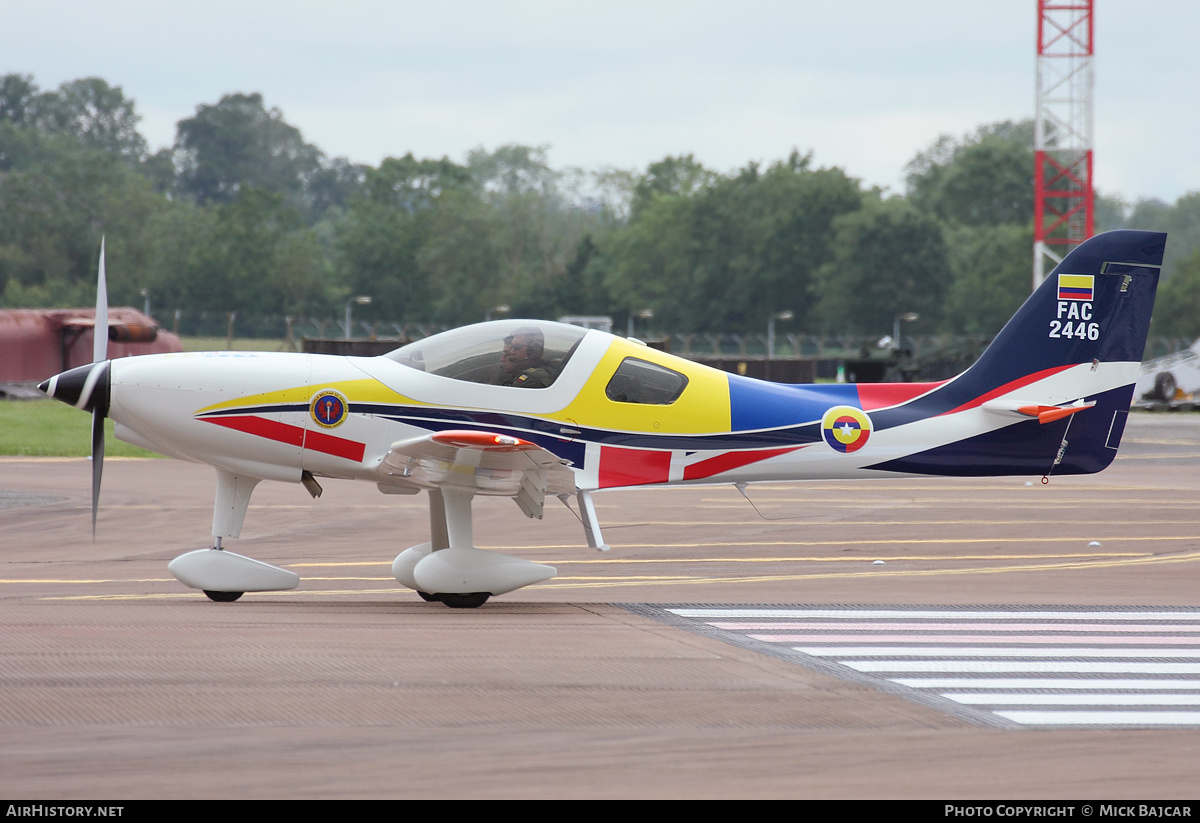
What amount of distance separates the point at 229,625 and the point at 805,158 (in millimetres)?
103083

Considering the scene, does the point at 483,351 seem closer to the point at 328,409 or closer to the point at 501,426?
the point at 501,426

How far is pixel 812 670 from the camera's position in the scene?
24.4 ft

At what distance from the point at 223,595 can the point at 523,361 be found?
2984 millimetres

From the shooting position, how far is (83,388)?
918 cm

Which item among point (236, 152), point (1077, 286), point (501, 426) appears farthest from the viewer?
point (236, 152)

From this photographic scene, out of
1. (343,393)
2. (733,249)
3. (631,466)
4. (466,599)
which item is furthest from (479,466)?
(733,249)

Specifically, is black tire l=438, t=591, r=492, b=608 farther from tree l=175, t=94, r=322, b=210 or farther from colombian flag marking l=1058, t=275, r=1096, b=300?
tree l=175, t=94, r=322, b=210

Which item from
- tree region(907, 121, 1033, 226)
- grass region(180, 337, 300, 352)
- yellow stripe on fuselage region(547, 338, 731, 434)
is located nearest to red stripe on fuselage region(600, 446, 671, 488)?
yellow stripe on fuselage region(547, 338, 731, 434)

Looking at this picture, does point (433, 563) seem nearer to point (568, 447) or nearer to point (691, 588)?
point (568, 447)

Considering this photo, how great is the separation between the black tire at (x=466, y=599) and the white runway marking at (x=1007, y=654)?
4.19 feet

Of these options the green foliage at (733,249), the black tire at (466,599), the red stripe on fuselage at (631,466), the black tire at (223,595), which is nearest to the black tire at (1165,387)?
the red stripe on fuselage at (631,466)

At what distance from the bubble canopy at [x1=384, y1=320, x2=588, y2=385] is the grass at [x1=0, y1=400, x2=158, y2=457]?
45.5 feet

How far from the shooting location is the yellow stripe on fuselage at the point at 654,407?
9.63 m

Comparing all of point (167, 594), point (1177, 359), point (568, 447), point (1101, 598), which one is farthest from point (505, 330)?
point (1177, 359)
